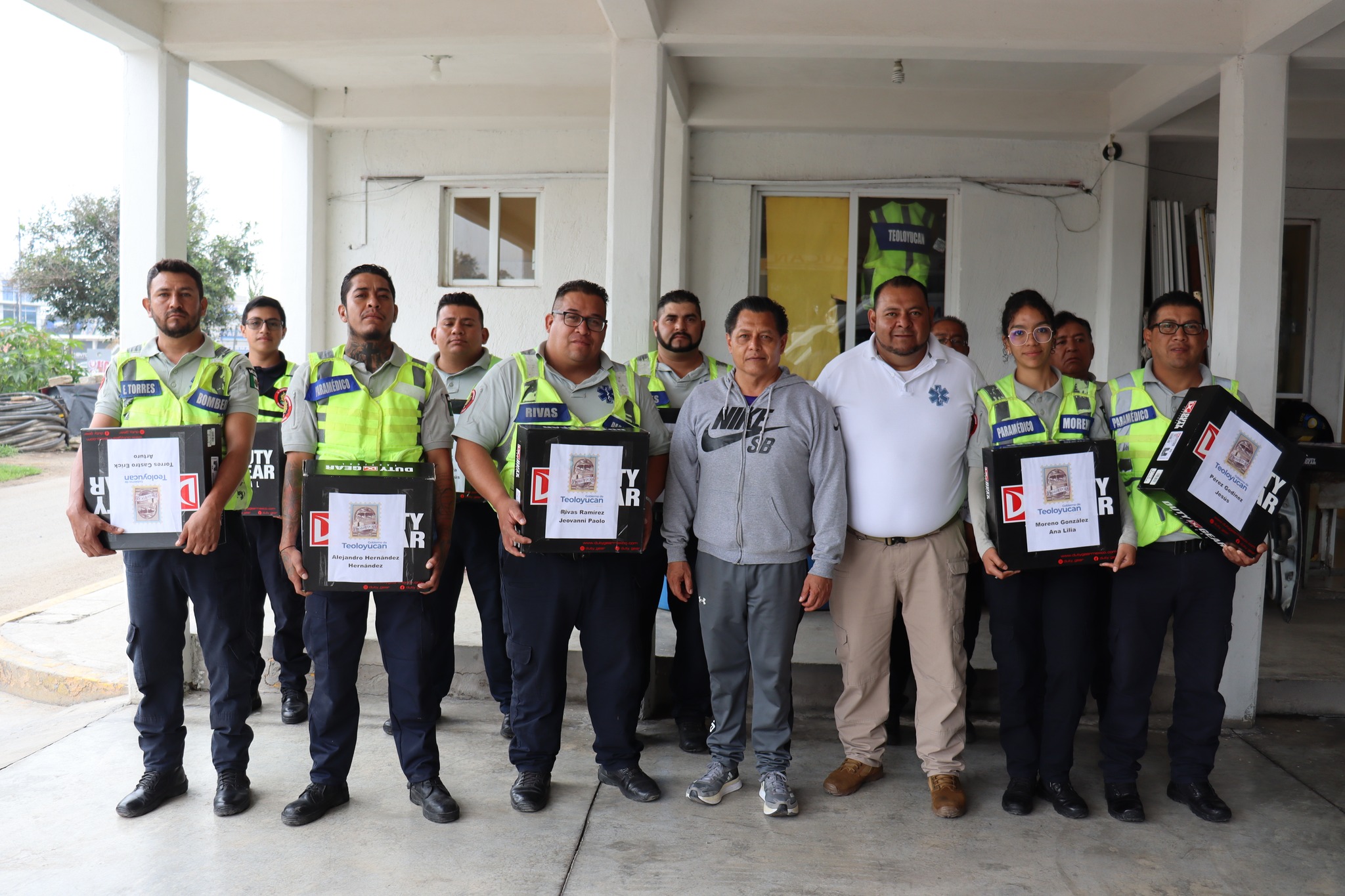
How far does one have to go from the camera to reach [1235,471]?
3.38 m

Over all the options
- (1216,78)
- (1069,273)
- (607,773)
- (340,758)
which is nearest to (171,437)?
(340,758)

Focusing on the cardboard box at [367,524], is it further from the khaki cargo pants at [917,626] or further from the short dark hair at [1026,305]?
the short dark hair at [1026,305]

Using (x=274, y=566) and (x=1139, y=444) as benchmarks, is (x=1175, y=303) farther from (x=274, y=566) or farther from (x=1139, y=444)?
(x=274, y=566)

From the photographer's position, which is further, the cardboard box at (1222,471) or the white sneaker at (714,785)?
the white sneaker at (714,785)

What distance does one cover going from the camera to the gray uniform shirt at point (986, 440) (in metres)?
3.48

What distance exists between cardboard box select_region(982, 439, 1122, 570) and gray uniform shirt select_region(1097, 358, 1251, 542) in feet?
0.91

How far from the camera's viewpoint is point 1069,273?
23.7 ft

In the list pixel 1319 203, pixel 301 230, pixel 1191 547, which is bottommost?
pixel 1191 547

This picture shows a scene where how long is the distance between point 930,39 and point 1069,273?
10.8 feet

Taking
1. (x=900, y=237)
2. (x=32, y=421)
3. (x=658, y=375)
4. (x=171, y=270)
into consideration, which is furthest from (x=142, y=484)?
(x=32, y=421)

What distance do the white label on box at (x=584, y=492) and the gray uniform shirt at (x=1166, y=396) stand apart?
1.88 meters

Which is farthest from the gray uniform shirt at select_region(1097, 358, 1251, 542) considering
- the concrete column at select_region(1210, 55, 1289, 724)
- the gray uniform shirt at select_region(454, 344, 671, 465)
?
the gray uniform shirt at select_region(454, 344, 671, 465)

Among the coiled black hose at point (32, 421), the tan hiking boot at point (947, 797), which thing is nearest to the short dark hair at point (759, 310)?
the tan hiking boot at point (947, 797)

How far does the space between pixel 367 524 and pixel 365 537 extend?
4 centimetres
